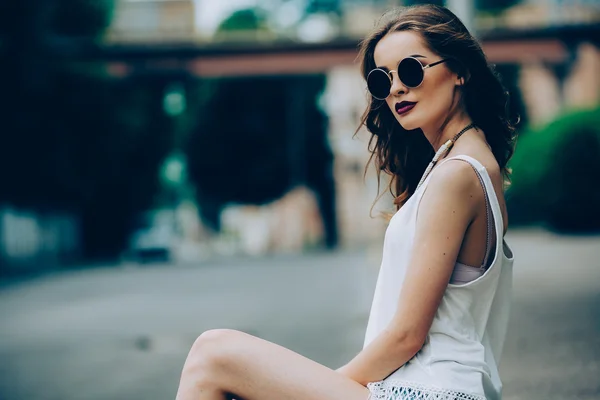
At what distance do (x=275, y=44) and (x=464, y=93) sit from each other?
23.9 metres

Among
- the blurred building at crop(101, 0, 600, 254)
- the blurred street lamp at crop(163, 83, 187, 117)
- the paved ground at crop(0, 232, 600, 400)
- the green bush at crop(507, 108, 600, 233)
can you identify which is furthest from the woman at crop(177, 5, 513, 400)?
the blurred street lamp at crop(163, 83, 187, 117)

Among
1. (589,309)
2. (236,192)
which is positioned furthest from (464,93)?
(236,192)

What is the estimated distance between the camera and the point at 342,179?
4516cm

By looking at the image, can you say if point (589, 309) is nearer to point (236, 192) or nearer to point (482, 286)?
point (482, 286)

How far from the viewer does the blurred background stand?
7160 mm

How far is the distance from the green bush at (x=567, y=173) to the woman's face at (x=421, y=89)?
17.4 m

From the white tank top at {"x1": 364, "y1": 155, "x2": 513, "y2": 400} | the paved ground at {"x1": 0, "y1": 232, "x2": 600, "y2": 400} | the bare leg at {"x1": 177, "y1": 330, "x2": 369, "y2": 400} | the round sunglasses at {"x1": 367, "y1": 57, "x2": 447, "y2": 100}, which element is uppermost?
the round sunglasses at {"x1": 367, "y1": 57, "x2": 447, "y2": 100}

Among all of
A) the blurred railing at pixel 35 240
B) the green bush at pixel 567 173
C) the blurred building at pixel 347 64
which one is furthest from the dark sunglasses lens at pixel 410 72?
the blurred railing at pixel 35 240

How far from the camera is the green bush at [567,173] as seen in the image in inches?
737

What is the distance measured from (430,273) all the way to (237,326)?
274 inches

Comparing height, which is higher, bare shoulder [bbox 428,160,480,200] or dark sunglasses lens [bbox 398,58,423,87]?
dark sunglasses lens [bbox 398,58,423,87]

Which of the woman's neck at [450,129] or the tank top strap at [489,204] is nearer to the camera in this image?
the tank top strap at [489,204]

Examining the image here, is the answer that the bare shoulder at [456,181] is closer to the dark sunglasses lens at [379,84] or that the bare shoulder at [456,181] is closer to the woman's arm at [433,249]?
the woman's arm at [433,249]

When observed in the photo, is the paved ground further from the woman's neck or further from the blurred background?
the woman's neck
